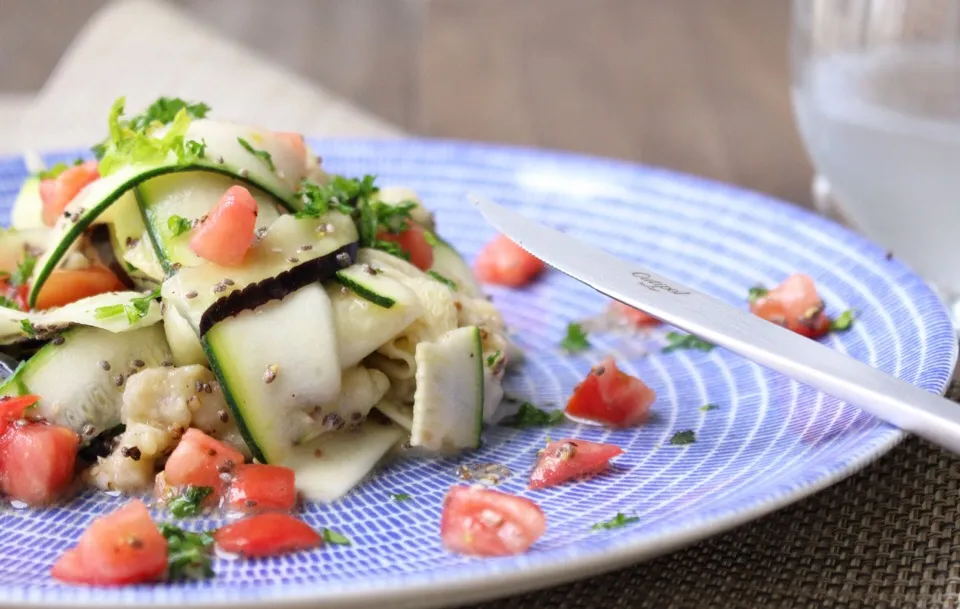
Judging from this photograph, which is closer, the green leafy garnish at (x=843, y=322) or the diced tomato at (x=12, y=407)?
→ the diced tomato at (x=12, y=407)

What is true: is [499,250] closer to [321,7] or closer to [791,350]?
[791,350]

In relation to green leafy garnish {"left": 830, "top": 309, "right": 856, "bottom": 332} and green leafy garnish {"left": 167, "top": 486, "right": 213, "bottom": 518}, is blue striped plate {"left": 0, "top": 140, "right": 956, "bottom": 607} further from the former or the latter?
green leafy garnish {"left": 167, "top": 486, "right": 213, "bottom": 518}

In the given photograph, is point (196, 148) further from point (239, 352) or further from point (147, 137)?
point (239, 352)

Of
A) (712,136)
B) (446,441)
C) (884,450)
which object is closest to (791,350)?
(884,450)

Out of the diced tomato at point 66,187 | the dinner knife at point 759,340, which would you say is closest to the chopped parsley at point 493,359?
the dinner knife at point 759,340

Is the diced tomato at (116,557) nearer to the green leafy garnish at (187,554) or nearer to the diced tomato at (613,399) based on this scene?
the green leafy garnish at (187,554)

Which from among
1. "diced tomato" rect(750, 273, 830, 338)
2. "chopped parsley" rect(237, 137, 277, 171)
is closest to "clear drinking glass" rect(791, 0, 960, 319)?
"diced tomato" rect(750, 273, 830, 338)
